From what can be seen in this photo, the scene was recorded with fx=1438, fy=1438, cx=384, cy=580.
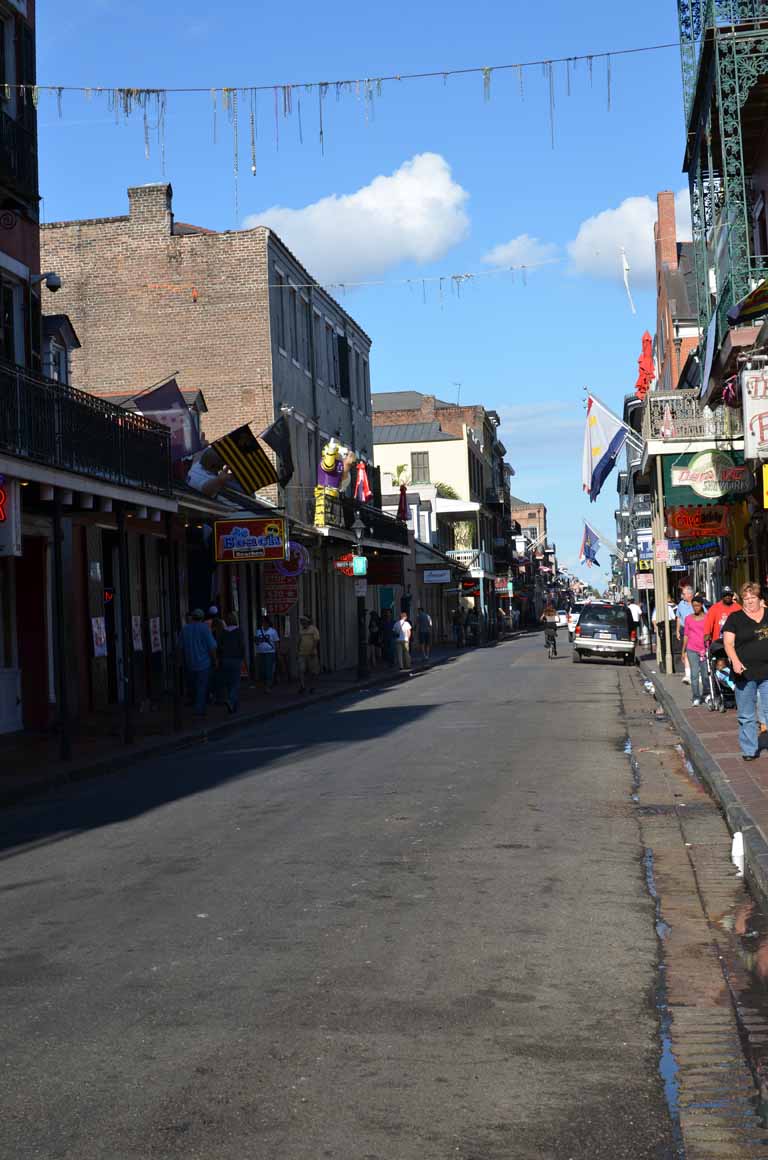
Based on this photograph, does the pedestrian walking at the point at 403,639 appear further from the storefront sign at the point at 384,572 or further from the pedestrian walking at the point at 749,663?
the pedestrian walking at the point at 749,663

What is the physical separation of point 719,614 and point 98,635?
1096 centimetres

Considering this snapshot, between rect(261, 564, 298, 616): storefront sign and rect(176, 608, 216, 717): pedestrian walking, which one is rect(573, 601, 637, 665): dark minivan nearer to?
rect(261, 564, 298, 616): storefront sign

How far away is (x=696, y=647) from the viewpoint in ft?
71.9

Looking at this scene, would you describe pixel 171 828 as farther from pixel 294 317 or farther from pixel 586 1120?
pixel 294 317

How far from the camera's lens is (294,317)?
41.9m

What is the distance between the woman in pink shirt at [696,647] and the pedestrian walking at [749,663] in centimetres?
753

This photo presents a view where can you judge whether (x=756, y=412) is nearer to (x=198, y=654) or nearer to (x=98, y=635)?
(x=198, y=654)

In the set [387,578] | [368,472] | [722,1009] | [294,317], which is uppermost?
[294,317]

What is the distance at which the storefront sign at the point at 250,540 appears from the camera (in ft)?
96.4

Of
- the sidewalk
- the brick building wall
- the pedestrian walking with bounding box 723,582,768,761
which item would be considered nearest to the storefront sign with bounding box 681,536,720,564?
the sidewalk

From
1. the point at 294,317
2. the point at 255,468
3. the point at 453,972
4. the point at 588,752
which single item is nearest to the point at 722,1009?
the point at 453,972

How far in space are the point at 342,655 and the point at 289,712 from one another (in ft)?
69.3

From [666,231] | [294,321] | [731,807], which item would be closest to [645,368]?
[666,231]

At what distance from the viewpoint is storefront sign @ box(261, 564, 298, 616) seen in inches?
1384
